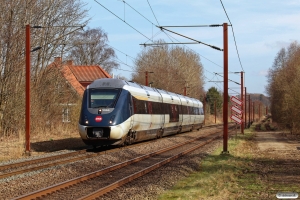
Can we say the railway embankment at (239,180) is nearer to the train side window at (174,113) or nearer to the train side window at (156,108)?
the train side window at (156,108)

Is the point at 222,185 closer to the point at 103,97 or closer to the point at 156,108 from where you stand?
the point at 103,97

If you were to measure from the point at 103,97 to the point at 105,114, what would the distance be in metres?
1.10

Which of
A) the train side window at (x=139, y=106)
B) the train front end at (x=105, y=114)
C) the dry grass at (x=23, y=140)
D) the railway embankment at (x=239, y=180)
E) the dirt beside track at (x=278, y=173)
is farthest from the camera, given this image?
the train side window at (x=139, y=106)

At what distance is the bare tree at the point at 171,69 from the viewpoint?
7400 centimetres

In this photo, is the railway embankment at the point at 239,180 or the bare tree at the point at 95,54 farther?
the bare tree at the point at 95,54

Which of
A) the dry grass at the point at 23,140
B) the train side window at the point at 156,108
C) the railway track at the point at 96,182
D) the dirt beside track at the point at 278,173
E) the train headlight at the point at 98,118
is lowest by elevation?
the dirt beside track at the point at 278,173

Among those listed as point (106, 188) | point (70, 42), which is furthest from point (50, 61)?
point (106, 188)

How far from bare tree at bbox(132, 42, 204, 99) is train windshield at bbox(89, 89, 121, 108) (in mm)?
45586

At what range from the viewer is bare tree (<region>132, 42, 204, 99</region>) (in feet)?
243

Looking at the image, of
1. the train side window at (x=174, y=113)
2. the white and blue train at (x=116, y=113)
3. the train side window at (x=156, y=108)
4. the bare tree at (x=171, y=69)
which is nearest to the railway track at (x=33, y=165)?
the white and blue train at (x=116, y=113)

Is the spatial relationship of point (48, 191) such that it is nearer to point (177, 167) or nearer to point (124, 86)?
point (177, 167)

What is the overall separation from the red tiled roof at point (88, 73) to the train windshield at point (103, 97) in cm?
4081

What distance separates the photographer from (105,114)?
877 inches

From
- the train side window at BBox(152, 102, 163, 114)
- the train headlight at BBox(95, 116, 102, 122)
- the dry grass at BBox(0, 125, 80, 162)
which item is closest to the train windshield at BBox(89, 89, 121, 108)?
the train headlight at BBox(95, 116, 102, 122)
